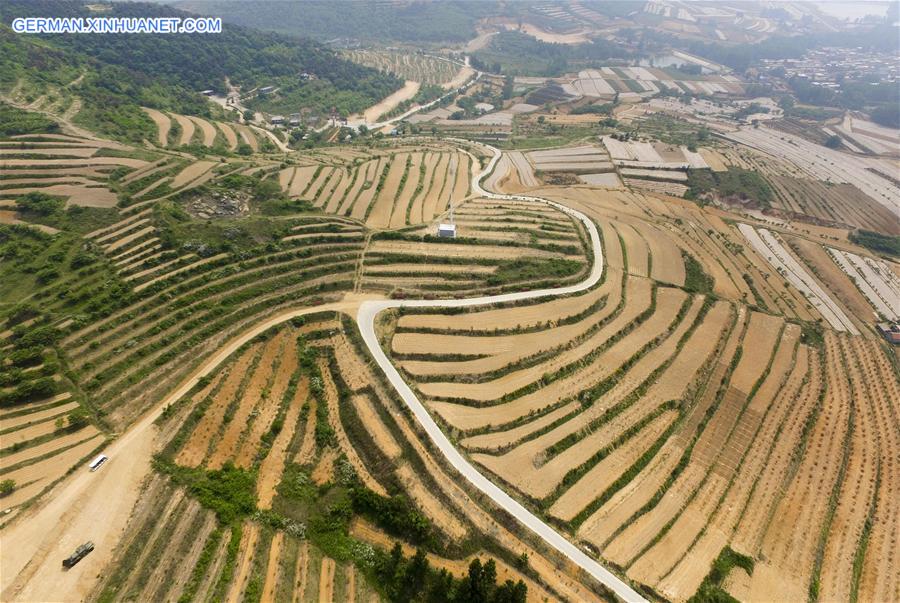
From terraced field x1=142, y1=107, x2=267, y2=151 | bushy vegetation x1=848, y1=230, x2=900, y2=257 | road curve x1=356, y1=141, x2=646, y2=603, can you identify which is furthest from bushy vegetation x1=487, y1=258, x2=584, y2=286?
terraced field x1=142, y1=107, x2=267, y2=151

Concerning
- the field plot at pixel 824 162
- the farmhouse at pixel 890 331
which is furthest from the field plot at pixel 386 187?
the field plot at pixel 824 162

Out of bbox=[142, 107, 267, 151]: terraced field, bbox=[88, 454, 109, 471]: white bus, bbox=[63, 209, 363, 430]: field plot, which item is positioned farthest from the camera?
bbox=[142, 107, 267, 151]: terraced field

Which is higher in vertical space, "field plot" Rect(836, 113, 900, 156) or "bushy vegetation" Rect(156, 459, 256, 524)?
"bushy vegetation" Rect(156, 459, 256, 524)

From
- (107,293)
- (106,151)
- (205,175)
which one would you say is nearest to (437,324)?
(107,293)

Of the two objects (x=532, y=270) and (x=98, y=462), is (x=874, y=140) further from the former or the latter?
(x=98, y=462)

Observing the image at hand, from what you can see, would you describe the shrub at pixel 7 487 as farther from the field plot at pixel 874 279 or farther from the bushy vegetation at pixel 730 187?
the bushy vegetation at pixel 730 187

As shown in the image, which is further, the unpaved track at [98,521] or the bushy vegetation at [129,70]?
the bushy vegetation at [129,70]

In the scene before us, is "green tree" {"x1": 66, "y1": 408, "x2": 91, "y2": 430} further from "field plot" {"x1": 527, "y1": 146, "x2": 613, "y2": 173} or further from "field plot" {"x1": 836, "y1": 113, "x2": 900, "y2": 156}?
"field plot" {"x1": 836, "y1": 113, "x2": 900, "y2": 156}
